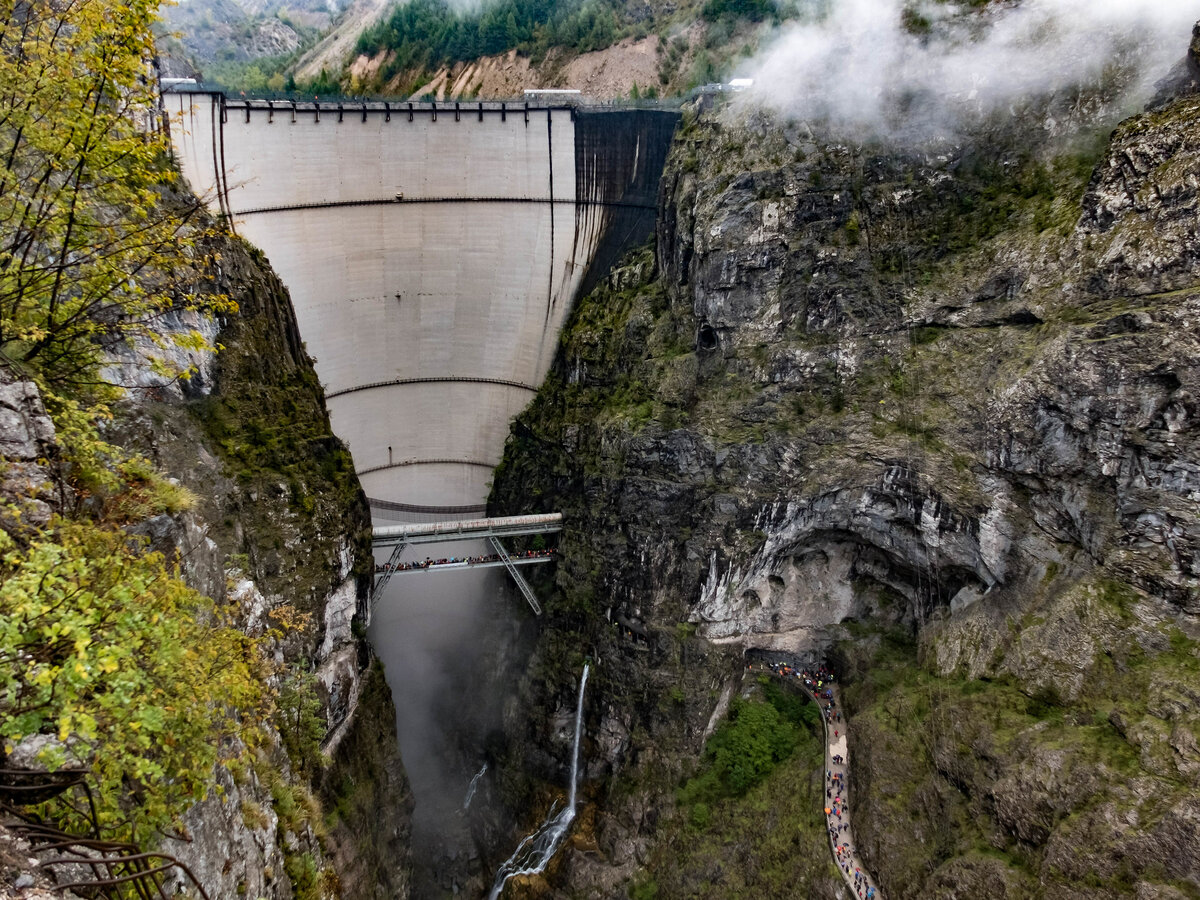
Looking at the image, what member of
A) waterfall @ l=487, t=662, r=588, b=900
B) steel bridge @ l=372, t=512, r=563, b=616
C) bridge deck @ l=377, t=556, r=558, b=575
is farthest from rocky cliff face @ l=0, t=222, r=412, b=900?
waterfall @ l=487, t=662, r=588, b=900

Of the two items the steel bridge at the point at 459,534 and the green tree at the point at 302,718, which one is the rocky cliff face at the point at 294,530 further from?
the steel bridge at the point at 459,534

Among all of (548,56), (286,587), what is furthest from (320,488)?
(548,56)

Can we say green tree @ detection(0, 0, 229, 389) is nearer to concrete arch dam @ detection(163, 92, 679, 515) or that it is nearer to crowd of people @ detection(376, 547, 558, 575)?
crowd of people @ detection(376, 547, 558, 575)

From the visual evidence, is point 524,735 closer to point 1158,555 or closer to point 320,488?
point 320,488

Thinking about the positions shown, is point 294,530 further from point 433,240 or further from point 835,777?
point 835,777

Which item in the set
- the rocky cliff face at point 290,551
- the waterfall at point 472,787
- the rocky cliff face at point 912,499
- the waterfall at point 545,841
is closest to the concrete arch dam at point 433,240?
the rocky cliff face at point 912,499
